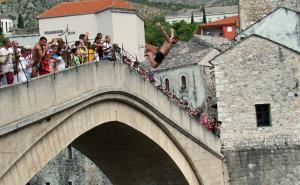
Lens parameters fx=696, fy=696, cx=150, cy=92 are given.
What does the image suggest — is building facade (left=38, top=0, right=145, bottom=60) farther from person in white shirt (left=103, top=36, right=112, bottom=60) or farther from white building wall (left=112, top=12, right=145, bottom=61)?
person in white shirt (left=103, top=36, right=112, bottom=60)

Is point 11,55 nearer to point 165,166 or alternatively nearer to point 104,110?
point 104,110

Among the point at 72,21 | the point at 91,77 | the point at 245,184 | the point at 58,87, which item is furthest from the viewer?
the point at 72,21

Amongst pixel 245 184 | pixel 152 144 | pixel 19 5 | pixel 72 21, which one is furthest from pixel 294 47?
pixel 19 5

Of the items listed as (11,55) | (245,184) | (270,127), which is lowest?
(245,184)

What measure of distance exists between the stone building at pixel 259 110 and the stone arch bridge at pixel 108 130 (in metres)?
0.78

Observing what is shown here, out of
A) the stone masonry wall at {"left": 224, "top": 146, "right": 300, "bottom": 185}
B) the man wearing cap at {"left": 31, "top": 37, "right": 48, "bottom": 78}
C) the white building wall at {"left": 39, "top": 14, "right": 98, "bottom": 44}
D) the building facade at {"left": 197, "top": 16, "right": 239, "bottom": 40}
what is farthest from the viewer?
the building facade at {"left": 197, "top": 16, "right": 239, "bottom": 40}

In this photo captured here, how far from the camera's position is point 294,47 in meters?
24.3

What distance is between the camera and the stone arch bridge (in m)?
12.9

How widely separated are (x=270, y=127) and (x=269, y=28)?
376cm

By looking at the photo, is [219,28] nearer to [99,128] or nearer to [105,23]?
[105,23]

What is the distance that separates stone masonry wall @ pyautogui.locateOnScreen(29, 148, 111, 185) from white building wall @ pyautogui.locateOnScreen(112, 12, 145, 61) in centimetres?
1951

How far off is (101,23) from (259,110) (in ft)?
107

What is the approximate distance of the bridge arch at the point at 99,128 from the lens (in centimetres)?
1338


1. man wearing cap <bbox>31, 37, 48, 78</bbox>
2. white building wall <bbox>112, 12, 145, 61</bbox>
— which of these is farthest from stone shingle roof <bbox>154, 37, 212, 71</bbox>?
man wearing cap <bbox>31, 37, 48, 78</bbox>
